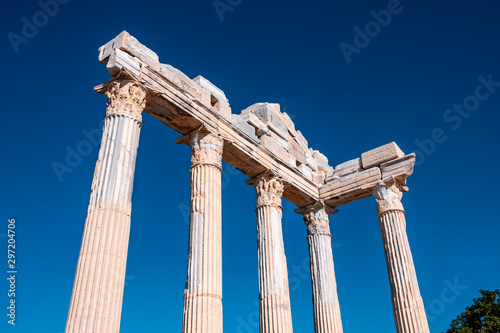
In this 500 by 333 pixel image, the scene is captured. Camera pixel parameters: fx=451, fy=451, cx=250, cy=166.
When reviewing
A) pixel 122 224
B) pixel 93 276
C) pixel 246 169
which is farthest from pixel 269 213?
pixel 93 276

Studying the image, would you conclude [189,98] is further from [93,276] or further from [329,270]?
[329,270]

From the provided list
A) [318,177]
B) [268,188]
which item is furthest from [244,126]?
[318,177]

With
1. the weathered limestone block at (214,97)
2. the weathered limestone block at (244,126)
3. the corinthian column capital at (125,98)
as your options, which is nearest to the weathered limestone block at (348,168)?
the weathered limestone block at (244,126)

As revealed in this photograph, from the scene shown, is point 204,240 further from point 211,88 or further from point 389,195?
point 389,195

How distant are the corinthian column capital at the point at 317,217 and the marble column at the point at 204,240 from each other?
7829 millimetres

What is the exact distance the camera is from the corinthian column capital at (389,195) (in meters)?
21.0

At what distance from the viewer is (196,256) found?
14.8 meters

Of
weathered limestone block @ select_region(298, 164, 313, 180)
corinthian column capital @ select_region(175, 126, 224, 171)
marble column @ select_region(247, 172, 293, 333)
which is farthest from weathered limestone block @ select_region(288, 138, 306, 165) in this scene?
corinthian column capital @ select_region(175, 126, 224, 171)

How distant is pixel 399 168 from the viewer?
2106cm

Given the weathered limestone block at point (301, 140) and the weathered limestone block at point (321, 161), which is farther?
the weathered limestone block at point (321, 161)

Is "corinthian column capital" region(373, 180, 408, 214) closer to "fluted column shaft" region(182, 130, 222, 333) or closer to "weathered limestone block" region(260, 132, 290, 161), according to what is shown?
"weathered limestone block" region(260, 132, 290, 161)

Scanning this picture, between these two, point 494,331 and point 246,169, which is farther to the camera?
point 494,331

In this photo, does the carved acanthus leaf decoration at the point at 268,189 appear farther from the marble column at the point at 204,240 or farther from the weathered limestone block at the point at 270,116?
the marble column at the point at 204,240

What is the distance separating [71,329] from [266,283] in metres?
9.00
